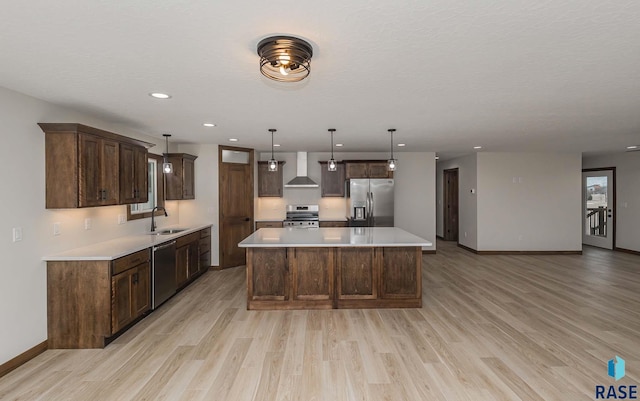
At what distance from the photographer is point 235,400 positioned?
2.38 m

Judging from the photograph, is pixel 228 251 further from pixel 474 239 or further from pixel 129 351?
pixel 474 239

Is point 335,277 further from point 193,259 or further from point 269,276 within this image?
point 193,259

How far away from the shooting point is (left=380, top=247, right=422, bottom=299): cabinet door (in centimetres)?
428

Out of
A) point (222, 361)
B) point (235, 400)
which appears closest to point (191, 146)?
point (222, 361)

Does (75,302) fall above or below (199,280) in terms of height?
above

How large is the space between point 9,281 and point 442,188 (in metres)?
9.88

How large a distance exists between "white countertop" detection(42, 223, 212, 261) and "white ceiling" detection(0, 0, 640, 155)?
1.57m

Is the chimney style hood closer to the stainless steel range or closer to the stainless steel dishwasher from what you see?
the stainless steel range

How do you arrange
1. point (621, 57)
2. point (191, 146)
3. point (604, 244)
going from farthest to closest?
point (604, 244)
point (191, 146)
point (621, 57)

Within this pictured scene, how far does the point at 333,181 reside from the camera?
7.30 meters

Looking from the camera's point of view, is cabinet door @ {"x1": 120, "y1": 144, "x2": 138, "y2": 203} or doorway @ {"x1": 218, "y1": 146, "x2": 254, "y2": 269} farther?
doorway @ {"x1": 218, "y1": 146, "x2": 254, "y2": 269}

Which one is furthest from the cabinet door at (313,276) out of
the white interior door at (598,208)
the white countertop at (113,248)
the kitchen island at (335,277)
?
the white interior door at (598,208)

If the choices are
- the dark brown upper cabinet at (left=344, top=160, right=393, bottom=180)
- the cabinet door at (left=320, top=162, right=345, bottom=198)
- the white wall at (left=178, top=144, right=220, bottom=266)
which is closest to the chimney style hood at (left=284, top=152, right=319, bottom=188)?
the cabinet door at (left=320, top=162, right=345, bottom=198)

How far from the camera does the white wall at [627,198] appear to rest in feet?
25.2
